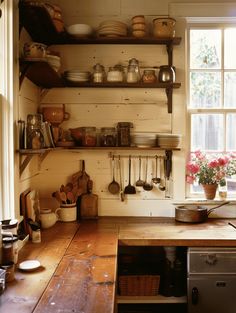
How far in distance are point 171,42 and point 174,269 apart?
Answer: 5.60 ft

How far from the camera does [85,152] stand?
316cm

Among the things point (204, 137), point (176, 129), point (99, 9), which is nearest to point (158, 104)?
point (176, 129)

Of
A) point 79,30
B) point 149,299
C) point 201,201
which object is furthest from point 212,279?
point 79,30

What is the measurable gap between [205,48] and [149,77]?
0.58m

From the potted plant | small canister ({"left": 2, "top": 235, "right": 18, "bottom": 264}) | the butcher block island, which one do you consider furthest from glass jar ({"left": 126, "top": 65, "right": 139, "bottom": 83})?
small canister ({"left": 2, "top": 235, "right": 18, "bottom": 264})

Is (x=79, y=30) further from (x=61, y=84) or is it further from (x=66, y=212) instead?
(x=66, y=212)

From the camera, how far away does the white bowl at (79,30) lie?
2.95m

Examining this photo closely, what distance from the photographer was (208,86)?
125 inches

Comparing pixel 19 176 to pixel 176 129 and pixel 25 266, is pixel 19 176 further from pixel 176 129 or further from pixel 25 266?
pixel 176 129

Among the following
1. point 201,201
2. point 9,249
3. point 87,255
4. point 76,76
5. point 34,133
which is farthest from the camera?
point 201,201

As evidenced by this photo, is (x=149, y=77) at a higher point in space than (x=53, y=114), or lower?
higher

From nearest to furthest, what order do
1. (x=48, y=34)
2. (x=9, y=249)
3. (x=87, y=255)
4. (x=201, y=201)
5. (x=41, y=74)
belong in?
1. (x=9, y=249)
2. (x=87, y=255)
3. (x=41, y=74)
4. (x=48, y=34)
5. (x=201, y=201)

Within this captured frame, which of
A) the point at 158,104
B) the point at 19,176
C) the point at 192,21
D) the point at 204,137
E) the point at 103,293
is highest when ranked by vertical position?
the point at 192,21

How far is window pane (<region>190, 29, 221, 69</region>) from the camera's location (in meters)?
3.19
